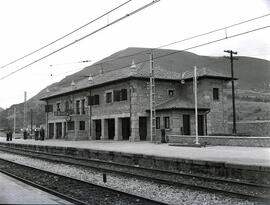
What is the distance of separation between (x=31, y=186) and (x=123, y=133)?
89.4ft

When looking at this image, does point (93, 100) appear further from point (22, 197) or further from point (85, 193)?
point (22, 197)

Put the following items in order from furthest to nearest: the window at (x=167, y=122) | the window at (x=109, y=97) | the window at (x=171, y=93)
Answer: the window at (x=109, y=97) < the window at (x=171, y=93) < the window at (x=167, y=122)

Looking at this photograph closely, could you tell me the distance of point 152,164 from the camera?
18172mm

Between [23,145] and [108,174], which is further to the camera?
[23,145]

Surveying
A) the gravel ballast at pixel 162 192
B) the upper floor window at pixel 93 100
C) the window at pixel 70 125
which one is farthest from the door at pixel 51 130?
the gravel ballast at pixel 162 192

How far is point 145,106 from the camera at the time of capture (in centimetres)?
3588

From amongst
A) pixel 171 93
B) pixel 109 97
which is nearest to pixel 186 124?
pixel 171 93

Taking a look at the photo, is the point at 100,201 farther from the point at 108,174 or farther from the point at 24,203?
the point at 108,174

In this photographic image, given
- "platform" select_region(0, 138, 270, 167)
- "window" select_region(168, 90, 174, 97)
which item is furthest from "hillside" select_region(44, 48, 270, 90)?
"platform" select_region(0, 138, 270, 167)

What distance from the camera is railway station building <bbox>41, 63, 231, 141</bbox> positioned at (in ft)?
110

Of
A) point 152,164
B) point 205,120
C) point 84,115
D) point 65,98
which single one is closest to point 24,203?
point 152,164

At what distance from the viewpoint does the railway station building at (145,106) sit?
110 feet

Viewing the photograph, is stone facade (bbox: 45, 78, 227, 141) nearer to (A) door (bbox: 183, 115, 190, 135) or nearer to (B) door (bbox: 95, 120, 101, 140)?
(B) door (bbox: 95, 120, 101, 140)

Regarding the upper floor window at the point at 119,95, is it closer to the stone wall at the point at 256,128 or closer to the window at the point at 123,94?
the window at the point at 123,94
